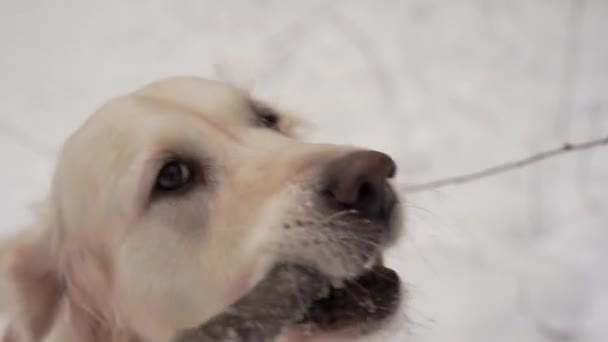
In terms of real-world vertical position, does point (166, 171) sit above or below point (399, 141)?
above

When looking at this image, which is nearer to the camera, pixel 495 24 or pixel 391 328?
pixel 391 328


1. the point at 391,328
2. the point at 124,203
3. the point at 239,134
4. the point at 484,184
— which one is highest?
the point at 239,134

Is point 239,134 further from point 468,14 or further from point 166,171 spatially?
point 468,14

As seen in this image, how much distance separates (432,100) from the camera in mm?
3449

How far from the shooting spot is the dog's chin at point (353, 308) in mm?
1518

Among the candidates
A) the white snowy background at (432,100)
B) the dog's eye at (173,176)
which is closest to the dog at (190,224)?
the dog's eye at (173,176)

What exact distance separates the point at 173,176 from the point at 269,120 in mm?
408

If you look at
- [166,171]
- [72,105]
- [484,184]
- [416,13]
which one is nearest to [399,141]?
[484,184]

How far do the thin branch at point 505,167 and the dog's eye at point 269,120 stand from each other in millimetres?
1077

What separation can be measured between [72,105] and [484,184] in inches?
70.4

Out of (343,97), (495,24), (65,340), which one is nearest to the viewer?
(65,340)

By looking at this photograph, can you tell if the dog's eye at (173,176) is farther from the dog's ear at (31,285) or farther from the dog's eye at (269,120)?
→ the dog's ear at (31,285)

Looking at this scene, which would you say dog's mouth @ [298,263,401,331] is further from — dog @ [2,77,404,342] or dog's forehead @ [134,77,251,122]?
dog's forehead @ [134,77,251,122]

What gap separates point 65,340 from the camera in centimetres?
196
